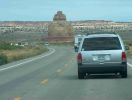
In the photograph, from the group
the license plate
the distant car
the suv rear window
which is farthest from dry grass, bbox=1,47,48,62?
the license plate

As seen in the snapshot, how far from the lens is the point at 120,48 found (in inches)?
1025

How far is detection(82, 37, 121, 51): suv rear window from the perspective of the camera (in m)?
26.2

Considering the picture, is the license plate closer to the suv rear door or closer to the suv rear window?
the suv rear door

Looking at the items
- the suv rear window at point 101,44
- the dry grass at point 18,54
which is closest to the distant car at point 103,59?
the suv rear window at point 101,44

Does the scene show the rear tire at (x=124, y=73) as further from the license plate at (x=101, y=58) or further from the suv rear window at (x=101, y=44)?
the suv rear window at (x=101, y=44)

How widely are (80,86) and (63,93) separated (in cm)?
283

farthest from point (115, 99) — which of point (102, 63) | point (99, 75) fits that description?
point (99, 75)

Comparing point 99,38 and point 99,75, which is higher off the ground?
point 99,38

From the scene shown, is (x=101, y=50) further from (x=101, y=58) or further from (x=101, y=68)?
A: (x=101, y=68)

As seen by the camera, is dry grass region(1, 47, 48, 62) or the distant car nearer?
the distant car

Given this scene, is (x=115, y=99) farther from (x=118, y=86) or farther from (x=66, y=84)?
(x=66, y=84)

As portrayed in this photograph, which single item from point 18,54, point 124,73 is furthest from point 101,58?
point 18,54

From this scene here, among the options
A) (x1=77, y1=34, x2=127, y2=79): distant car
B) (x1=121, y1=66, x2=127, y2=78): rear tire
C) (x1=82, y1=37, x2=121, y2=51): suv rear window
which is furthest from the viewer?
(x1=82, y1=37, x2=121, y2=51): suv rear window

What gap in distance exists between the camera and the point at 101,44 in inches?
1042
